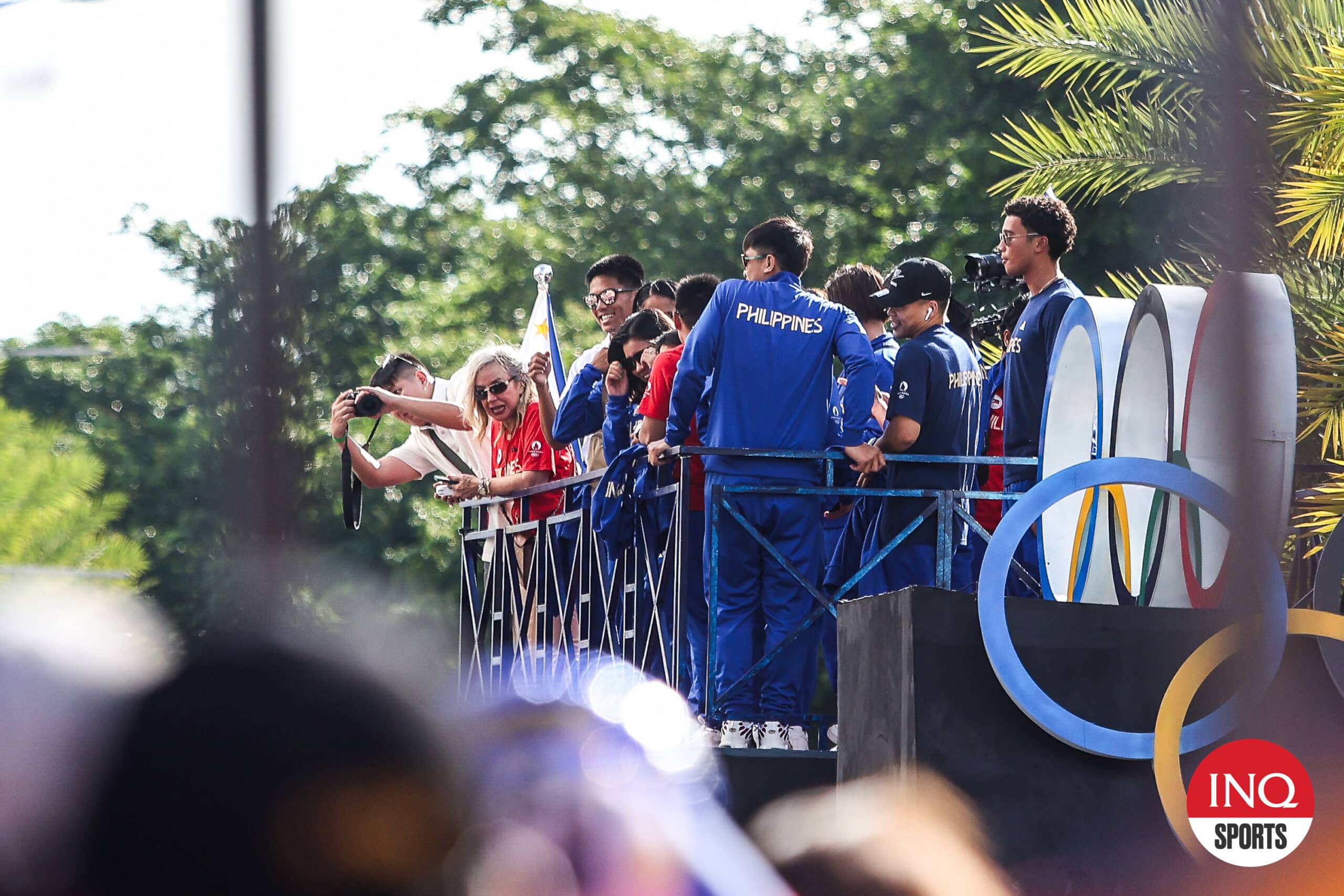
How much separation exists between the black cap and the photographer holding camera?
2.17 m

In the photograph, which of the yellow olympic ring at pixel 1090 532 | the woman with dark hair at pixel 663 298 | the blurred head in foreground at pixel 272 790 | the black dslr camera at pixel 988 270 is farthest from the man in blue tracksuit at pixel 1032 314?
the blurred head in foreground at pixel 272 790

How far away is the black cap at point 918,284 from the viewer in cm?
625

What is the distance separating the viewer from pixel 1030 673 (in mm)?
4340

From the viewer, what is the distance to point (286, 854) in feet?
3.88

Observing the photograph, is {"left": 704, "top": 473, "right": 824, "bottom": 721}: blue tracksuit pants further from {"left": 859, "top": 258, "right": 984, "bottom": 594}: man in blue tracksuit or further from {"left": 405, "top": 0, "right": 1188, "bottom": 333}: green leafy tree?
{"left": 405, "top": 0, "right": 1188, "bottom": 333}: green leafy tree

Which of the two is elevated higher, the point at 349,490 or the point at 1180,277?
the point at 1180,277

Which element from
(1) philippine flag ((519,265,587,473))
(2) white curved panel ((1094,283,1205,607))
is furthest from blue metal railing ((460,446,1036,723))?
(1) philippine flag ((519,265,587,473))

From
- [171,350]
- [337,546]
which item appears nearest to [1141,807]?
[171,350]

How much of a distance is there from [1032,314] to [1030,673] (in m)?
2.34

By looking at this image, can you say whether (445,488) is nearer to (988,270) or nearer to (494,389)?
(494,389)

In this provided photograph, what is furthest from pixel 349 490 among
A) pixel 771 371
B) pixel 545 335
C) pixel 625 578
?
pixel 545 335

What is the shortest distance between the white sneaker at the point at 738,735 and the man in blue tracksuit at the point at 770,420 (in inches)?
4.1

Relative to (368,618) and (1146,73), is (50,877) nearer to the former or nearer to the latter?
(368,618)

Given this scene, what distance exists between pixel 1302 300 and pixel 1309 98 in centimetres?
92
